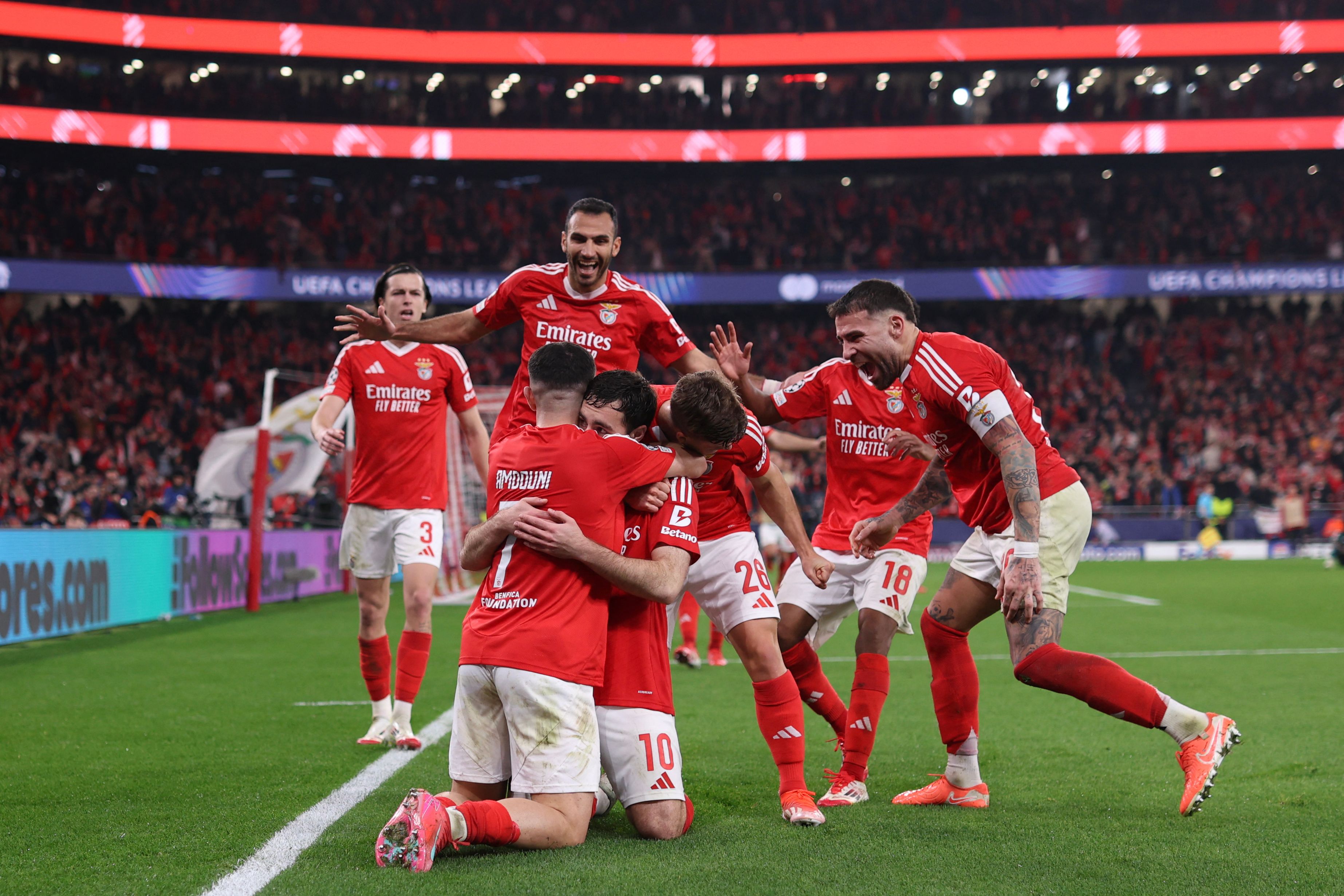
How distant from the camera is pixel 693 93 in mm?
37156

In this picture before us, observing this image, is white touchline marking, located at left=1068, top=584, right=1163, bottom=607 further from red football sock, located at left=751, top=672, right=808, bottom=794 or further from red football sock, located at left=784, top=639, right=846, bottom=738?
red football sock, located at left=751, top=672, right=808, bottom=794

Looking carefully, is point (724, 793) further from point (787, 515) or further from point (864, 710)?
point (787, 515)

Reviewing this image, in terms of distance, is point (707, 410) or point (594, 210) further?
point (594, 210)

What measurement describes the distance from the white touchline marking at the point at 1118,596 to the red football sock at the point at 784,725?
11583 millimetres

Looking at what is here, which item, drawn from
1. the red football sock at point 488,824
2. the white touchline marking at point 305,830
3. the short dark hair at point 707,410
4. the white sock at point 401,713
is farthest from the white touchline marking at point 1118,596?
the red football sock at point 488,824

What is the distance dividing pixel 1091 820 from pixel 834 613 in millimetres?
1510

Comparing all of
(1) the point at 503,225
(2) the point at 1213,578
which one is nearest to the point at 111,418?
(1) the point at 503,225

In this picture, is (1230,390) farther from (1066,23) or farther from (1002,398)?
(1002,398)

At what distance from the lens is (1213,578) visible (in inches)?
766

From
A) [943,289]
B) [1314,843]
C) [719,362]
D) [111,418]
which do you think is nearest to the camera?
[1314,843]

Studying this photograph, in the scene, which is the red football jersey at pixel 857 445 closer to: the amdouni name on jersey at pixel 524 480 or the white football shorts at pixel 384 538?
the amdouni name on jersey at pixel 524 480

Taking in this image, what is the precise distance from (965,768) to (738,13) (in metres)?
36.9

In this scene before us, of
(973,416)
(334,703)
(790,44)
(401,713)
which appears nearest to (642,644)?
(973,416)

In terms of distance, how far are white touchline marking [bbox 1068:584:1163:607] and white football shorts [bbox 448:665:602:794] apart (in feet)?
41.3
